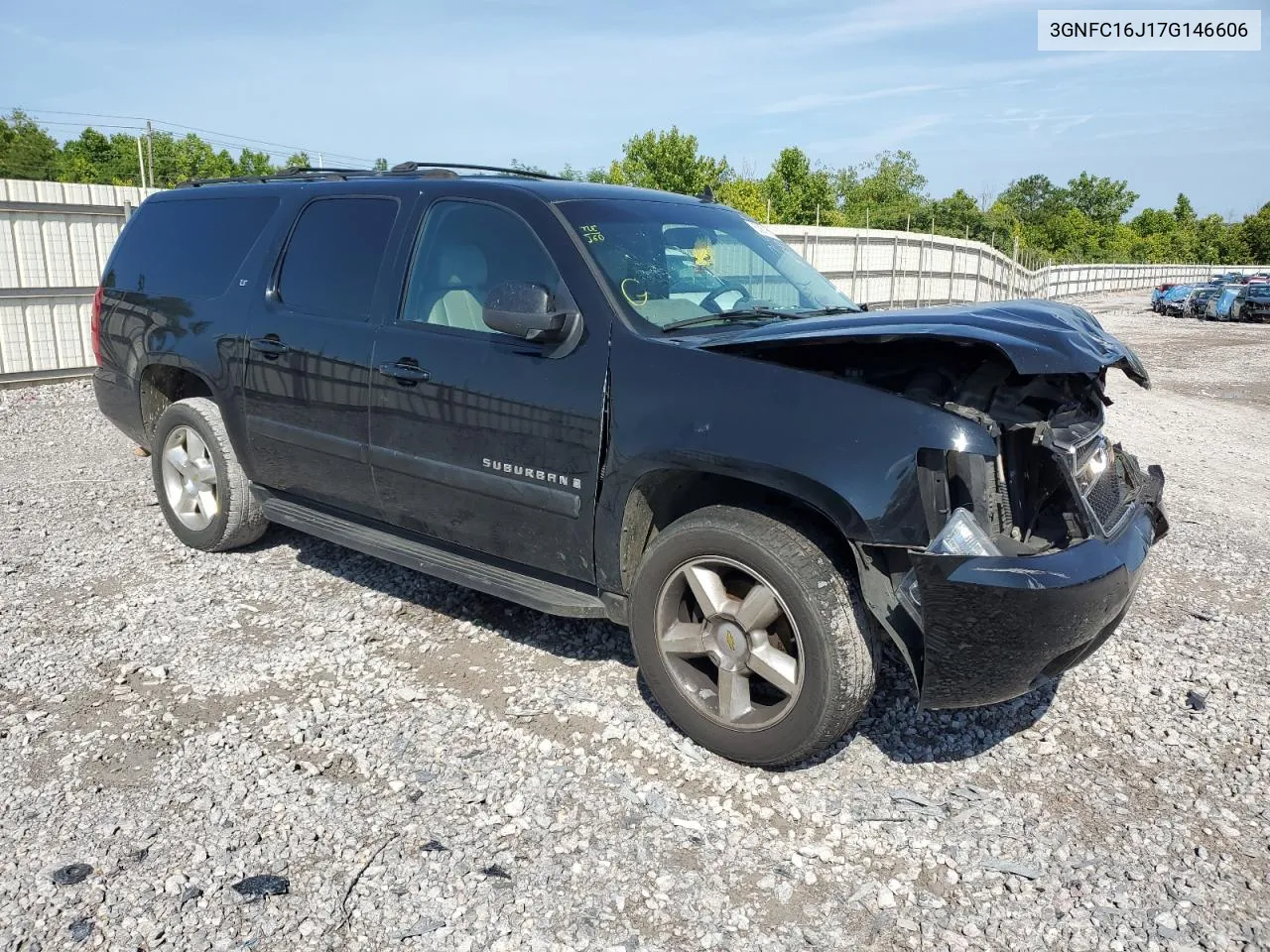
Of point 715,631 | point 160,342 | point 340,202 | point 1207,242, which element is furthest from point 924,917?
point 1207,242

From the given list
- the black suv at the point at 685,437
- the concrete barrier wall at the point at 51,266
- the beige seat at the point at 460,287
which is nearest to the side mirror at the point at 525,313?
the black suv at the point at 685,437

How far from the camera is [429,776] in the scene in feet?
10.9

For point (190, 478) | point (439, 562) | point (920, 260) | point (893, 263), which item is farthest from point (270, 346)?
point (920, 260)

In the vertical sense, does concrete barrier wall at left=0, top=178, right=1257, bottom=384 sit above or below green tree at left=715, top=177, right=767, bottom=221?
below

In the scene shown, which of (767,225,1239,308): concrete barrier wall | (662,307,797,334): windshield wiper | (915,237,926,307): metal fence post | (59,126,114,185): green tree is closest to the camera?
(662,307,797,334): windshield wiper

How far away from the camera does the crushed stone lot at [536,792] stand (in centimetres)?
264

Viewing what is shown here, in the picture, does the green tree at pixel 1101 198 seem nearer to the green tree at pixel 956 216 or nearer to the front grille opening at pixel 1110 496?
the green tree at pixel 956 216

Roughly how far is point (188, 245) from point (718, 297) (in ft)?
10.4

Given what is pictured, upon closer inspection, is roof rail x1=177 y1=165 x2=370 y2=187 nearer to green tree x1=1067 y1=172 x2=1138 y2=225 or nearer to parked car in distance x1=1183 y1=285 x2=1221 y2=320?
parked car in distance x1=1183 y1=285 x2=1221 y2=320

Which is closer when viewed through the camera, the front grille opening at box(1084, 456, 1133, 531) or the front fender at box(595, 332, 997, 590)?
the front fender at box(595, 332, 997, 590)

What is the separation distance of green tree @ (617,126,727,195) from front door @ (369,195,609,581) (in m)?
56.1

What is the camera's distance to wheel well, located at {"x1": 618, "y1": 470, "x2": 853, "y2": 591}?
3260mm

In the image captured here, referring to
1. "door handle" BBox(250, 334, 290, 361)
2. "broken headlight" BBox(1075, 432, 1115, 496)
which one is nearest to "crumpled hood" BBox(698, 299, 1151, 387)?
"broken headlight" BBox(1075, 432, 1115, 496)

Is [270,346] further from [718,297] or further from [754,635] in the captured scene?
[754,635]
